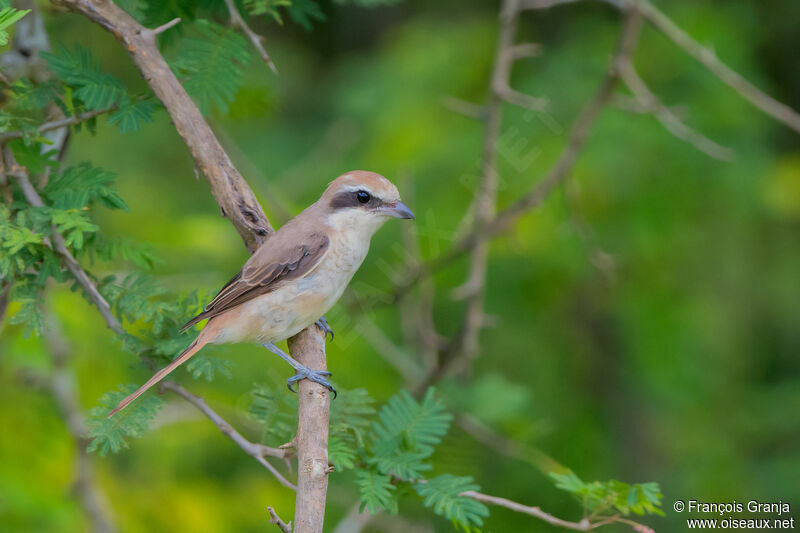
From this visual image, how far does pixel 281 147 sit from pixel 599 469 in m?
4.15

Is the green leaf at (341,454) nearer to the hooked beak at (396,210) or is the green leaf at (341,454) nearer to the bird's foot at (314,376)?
the bird's foot at (314,376)

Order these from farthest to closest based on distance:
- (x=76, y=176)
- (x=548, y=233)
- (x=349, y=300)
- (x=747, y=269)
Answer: (x=747, y=269) → (x=548, y=233) → (x=349, y=300) → (x=76, y=176)

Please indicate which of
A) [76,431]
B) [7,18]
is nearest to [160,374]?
[7,18]

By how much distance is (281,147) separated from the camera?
7.97 m

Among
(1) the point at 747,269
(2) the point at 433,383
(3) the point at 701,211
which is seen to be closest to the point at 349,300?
(2) the point at 433,383

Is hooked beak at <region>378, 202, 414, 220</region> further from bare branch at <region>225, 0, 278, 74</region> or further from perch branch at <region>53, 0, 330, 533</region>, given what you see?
bare branch at <region>225, 0, 278, 74</region>

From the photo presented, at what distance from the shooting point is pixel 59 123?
2912mm

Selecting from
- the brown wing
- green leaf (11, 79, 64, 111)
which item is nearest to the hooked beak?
the brown wing

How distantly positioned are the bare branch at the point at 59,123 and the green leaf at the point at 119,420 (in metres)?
0.93

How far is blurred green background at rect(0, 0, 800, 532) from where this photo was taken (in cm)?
520

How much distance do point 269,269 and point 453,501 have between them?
1229 millimetres

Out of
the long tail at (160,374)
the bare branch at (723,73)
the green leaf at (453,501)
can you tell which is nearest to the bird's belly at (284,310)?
the long tail at (160,374)

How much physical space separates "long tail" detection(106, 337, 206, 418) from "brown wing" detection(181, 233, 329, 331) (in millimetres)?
378

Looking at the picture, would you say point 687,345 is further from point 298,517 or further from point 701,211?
point 298,517
